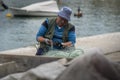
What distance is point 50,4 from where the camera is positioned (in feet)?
121

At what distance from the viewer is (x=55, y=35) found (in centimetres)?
773

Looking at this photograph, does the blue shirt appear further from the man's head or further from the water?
the water

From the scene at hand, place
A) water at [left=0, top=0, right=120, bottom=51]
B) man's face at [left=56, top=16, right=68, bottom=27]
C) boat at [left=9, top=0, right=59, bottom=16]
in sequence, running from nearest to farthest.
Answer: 1. man's face at [left=56, top=16, right=68, bottom=27]
2. water at [left=0, top=0, right=120, bottom=51]
3. boat at [left=9, top=0, right=59, bottom=16]

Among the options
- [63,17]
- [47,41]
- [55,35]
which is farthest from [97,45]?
[63,17]

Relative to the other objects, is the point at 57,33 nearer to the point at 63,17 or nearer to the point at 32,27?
the point at 63,17

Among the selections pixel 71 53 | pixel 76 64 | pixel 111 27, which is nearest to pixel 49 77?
pixel 76 64

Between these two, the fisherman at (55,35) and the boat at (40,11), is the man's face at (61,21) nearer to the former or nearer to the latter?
A: the fisherman at (55,35)

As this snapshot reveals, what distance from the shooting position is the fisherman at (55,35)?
761 centimetres

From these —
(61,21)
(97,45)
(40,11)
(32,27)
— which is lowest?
(40,11)

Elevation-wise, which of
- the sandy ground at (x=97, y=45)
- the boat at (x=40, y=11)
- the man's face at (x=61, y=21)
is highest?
the man's face at (x=61, y=21)

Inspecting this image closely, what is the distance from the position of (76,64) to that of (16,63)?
11.3 feet

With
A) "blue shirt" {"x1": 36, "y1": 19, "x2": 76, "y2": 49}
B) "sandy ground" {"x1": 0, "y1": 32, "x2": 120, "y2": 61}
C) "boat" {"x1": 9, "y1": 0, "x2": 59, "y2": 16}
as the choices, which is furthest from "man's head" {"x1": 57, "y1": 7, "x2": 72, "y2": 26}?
"boat" {"x1": 9, "y1": 0, "x2": 59, "y2": 16}

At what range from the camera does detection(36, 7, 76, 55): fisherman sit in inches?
300

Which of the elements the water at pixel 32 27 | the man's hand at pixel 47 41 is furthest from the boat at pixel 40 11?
the man's hand at pixel 47 41
